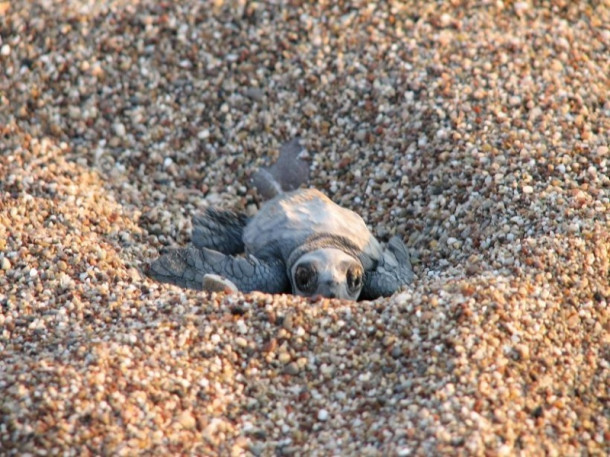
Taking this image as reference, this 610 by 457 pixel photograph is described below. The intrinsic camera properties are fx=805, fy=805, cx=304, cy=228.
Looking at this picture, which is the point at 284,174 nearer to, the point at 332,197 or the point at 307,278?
the point at 332,197

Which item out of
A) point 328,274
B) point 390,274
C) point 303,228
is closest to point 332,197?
point 303,228

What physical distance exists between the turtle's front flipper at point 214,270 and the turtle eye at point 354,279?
0.35 meters

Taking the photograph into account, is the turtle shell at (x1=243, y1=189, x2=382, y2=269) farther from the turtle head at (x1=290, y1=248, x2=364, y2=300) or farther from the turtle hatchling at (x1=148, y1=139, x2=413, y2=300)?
the turtle head at (x1=290, y1=248, x2=364, y2=300)

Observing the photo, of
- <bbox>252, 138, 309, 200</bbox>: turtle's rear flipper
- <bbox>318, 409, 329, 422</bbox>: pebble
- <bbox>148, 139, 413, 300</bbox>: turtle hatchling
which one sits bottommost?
<bbox>318, 409, 329, 422</bbox>: pebble

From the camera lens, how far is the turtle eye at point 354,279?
3.41m

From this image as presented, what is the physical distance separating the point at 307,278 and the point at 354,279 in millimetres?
205

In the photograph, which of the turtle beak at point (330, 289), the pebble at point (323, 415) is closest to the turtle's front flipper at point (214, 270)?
the turtle beak at point (330, 289)

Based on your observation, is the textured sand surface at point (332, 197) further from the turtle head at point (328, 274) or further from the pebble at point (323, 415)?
the turtle head at point (328, 274)

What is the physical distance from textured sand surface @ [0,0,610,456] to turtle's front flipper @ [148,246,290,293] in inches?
5.7

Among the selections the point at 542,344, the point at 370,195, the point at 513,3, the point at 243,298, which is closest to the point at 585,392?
the point at 542,344

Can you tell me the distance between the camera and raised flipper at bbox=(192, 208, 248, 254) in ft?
12.4

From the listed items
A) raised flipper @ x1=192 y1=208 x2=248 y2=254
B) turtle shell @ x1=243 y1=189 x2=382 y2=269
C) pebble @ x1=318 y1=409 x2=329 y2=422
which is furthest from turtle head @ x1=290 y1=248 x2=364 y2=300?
pebble @ x1=318 y1=409 x2=329 y2=422

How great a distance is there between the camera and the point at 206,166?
428cm

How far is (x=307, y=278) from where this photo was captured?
11.1 ft
